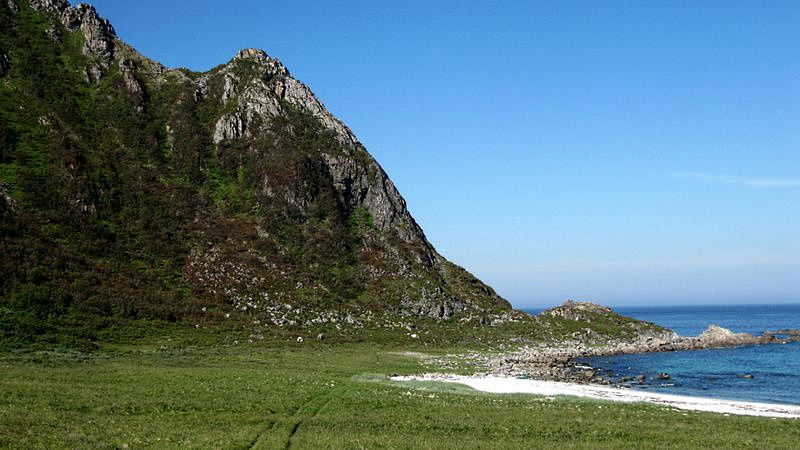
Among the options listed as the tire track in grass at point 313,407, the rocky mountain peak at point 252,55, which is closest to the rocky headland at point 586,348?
the tire track in grass at point 313,407

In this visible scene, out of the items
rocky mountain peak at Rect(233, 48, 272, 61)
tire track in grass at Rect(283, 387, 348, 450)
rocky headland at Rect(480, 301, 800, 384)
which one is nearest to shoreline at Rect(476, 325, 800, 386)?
rocky headland at Rect(480, 301, 800, 384)

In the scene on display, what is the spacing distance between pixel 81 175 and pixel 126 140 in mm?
21785

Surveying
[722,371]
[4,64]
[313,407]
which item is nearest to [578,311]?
[722,371]

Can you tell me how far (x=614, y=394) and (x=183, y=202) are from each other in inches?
3750

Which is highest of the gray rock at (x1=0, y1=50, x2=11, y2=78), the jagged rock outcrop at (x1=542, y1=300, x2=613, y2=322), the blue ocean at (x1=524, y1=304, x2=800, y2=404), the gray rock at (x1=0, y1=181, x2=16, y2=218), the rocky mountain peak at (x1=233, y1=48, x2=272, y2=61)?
the rocky mountain peak at (x1=233, y1=48, x2=272, y2=61)

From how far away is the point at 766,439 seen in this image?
32.5 metres

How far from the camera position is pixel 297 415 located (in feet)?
119

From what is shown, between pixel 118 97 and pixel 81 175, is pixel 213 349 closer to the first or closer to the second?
pixel 81 175

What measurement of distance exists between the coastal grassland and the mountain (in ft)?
102

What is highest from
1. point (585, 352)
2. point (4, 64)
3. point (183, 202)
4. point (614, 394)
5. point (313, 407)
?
point (4, 64)

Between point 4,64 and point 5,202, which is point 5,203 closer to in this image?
point 5,202

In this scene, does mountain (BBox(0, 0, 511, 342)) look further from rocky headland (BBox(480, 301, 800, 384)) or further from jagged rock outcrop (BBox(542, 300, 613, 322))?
rocky headland (BBox(480, 301, 800, 384))

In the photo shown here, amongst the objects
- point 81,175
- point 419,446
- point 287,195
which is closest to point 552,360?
point 419,446

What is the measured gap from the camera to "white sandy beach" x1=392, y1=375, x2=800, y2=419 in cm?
4625
